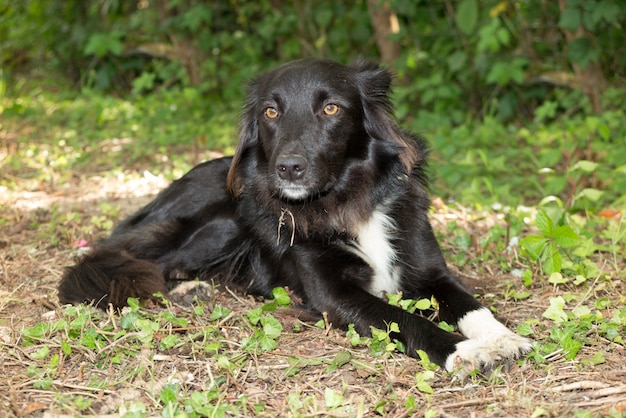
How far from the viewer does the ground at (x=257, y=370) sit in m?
2.63

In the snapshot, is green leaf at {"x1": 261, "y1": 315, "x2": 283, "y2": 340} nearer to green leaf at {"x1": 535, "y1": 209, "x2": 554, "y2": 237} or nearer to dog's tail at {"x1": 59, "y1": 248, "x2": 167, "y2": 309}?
dog's tail at {"x1": 59, "y1": 248, "x2": 167, "y2": 309}

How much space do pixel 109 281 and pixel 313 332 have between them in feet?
3.80

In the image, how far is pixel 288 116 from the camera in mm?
3680

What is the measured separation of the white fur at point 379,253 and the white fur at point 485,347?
59 cm

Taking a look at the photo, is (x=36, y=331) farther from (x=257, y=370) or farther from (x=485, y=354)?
(x=485, y=354)

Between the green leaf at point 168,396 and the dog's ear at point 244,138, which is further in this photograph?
the dog's ear at point 244,138

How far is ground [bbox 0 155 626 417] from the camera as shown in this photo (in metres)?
2.63

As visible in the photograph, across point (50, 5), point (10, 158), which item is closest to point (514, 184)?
point (10, 158)

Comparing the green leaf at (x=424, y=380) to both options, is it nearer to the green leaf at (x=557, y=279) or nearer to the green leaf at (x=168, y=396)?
the green leaf at (x=168, y=396)

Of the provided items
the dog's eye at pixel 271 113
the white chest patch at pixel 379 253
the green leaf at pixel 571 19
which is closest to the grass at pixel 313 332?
the white chest patch at pixel 379 253

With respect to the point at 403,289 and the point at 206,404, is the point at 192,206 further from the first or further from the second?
the point at 206,404

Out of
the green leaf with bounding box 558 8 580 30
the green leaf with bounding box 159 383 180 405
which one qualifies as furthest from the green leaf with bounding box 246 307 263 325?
the green leaf with bounding box 558 8 580 30

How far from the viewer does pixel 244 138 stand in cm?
403

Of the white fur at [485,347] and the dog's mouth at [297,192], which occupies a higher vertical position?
the dog's mouth at [297,192]
